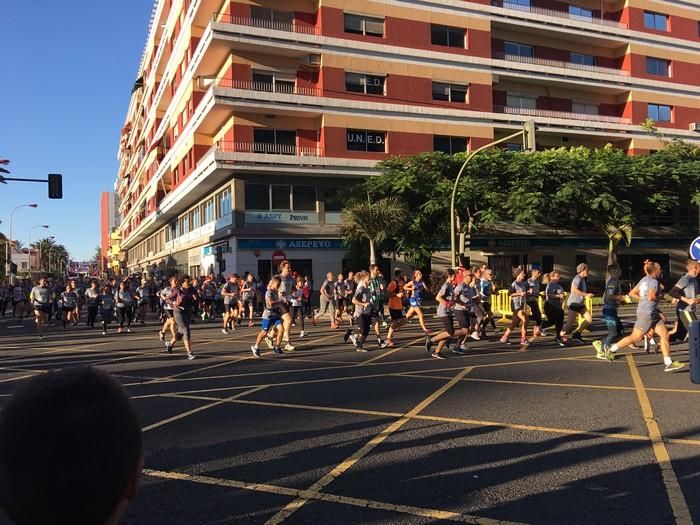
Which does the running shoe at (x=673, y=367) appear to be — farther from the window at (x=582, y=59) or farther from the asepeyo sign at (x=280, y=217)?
the window at (x=582, y=59)

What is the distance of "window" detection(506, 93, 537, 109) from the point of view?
34438 millimetres

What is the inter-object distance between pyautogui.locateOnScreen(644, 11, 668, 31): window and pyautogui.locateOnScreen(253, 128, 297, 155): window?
25.2 metres

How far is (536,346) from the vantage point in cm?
Answer: 1244

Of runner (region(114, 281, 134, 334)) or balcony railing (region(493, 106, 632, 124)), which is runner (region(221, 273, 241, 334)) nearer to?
runner (region(114, 281, 134, 334))

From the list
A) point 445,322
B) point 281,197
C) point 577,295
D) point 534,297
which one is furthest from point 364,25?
point 445,322

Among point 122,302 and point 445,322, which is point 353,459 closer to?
point 445,322

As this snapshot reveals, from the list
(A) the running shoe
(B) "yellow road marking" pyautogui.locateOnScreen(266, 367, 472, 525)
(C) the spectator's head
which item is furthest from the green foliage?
(C) the spectator's head

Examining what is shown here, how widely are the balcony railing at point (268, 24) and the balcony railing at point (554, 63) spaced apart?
11.4m

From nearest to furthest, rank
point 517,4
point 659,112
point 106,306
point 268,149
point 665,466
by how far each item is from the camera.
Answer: point 665,466 < point 106,306 < point 268,149 < point 517,4 < point 659,112

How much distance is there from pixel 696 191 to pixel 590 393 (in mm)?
28284

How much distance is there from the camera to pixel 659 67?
37625 millimetres

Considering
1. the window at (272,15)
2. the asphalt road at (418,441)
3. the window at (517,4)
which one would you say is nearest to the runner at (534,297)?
the asphalt road at (418,441)

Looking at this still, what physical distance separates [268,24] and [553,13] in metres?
17.7

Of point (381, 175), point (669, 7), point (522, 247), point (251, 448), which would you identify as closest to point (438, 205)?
point (381, 175)
